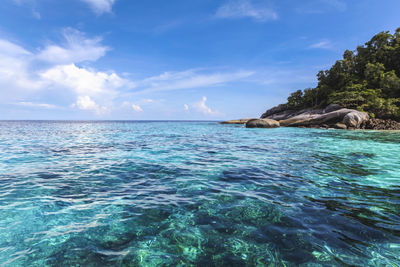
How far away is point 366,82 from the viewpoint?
40.0 m

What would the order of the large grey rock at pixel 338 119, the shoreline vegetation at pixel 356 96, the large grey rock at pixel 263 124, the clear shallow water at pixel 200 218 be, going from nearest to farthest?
the clear shallow water at pixel 200 218 → the large grey rock at pixel 338 119 → the shoreline vegetation at pixel 356 96 → the large grey rock at pixel 263 124

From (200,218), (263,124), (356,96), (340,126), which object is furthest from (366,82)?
(200,218)

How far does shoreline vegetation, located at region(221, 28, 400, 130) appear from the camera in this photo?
31795 millimetres

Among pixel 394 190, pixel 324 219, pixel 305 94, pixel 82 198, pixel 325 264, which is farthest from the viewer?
pixel 305 94

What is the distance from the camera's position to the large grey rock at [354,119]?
29.3 m

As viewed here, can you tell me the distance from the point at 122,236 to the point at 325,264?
2.84 meters

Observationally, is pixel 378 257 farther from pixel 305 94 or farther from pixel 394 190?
pixel 305 94

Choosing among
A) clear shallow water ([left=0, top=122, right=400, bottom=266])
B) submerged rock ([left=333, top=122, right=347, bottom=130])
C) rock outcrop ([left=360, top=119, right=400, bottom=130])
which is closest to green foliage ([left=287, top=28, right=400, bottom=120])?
rock outcrop ([left=360, top=119, right=400, bottom=130])

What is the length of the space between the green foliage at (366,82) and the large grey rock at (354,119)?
4864mm

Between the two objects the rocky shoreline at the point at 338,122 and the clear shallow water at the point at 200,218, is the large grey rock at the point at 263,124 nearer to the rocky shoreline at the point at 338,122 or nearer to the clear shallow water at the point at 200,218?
the rocky shoreline at the point at 338,122

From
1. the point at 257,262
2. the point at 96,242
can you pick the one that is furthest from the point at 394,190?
the point at 96,242

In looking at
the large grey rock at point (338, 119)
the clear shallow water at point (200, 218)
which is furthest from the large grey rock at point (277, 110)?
the clear shallow water at point (200, 218)

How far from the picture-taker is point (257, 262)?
235 centimetres

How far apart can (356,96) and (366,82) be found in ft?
27.1
